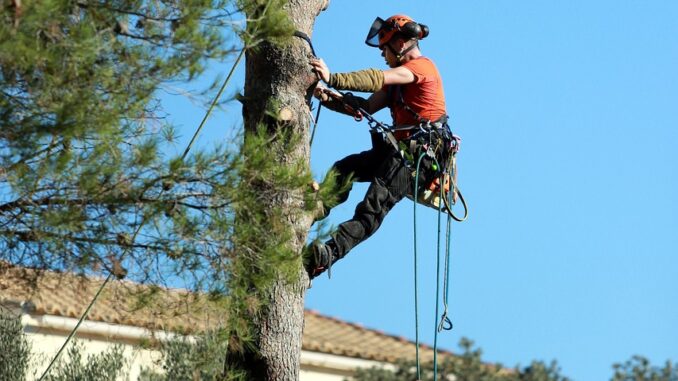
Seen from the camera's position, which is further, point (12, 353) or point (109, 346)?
point (109, 346)

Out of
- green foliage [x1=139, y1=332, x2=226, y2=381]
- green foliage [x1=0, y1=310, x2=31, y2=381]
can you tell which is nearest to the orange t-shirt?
green foliage [x1=139, y1=332, x2=226, y2=381]

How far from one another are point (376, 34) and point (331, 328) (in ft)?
37.9

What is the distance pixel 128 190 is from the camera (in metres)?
7.67

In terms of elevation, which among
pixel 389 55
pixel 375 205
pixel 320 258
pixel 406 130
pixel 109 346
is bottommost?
pixel 320 258

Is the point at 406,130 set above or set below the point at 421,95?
below

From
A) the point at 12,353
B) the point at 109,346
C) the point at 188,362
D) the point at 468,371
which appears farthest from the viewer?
Result: the point at 468,371

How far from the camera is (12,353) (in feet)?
39.9

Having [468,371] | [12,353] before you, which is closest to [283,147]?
[12,353]

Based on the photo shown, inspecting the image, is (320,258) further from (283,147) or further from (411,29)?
(411,29)

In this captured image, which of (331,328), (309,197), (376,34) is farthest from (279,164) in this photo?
(331,328)

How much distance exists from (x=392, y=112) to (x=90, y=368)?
15.2ft

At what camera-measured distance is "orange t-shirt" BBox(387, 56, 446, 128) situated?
30.5 ft

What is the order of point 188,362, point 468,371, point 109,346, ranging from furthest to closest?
point 468,371, point 109,346, point 188,362

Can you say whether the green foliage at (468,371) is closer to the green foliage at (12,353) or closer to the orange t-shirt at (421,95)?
the green foliage at (12,353)
